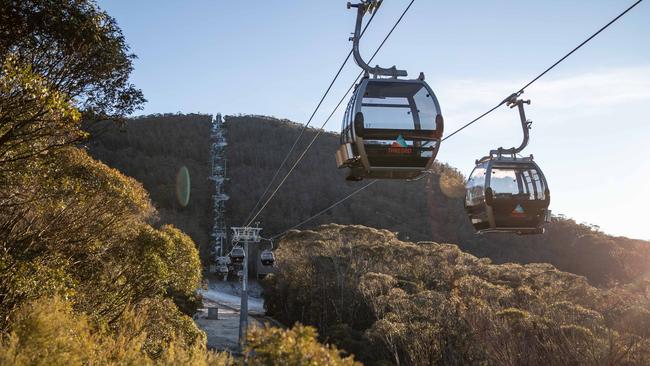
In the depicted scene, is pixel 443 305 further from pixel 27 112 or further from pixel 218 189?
pixel 218 189

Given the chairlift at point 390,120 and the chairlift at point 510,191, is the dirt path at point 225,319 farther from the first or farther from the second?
the chairlift at point 390,120

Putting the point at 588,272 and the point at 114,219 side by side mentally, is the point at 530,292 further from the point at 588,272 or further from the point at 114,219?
the point at 588,272

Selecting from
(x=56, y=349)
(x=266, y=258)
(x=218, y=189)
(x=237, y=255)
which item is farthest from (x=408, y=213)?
(x=56, y=349)

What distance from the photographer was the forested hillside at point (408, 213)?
73750 millimetres

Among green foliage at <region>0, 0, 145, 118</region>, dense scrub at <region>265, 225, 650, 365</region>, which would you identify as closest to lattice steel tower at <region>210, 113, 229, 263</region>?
dense scrub at <region>265, 225, 650, 365</region>

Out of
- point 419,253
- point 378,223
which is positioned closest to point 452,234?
point 378,223

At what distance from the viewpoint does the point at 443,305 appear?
73.3ft

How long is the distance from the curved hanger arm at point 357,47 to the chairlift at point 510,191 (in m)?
3.39

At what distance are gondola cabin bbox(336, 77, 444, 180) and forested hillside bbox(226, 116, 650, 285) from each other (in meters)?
61.1

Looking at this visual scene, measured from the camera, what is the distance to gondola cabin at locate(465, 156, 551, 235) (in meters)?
10.2

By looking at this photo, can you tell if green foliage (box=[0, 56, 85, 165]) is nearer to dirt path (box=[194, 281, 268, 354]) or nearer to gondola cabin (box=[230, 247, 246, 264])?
dirt path (box=[194, 281, 268, 354])

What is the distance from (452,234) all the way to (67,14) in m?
79.7

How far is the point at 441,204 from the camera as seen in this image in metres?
97.9

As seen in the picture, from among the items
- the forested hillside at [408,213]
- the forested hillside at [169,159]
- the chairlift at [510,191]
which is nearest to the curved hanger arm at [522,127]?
the chairlift at [510,191]
